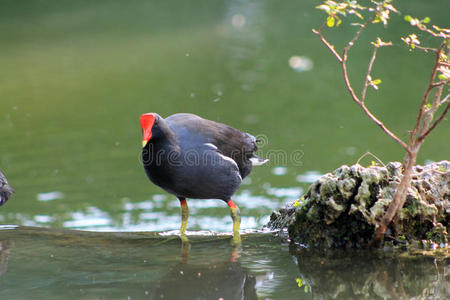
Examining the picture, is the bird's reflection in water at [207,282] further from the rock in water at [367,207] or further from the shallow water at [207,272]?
the rock in water at [367,207]

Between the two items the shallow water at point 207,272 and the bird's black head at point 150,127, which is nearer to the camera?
the shallow water at point 207,272

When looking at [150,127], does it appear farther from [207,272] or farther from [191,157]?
[207,272]

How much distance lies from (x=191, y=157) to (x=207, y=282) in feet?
4.51

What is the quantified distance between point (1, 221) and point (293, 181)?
4.35 metres

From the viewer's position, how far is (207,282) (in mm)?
4070

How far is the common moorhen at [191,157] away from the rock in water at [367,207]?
0.91m

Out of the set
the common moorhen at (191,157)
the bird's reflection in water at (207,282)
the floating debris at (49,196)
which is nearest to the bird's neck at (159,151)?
the common moorhen at (191,157)

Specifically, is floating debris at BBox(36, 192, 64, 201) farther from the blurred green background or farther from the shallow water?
the shallow water

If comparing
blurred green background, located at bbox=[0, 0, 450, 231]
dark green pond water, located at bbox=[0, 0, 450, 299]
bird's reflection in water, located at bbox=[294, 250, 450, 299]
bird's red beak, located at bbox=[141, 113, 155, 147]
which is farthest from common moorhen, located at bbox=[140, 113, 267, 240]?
blurred green background, located at bbox=[0, 0, 450, 231]

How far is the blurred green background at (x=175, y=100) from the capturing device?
9.00 metres

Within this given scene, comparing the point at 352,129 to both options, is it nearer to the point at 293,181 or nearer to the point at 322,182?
the point at 293,181

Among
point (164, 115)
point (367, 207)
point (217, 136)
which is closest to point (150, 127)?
point (217, 136)

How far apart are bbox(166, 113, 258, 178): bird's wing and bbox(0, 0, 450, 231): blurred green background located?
1.48m

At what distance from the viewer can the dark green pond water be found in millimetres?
4328
